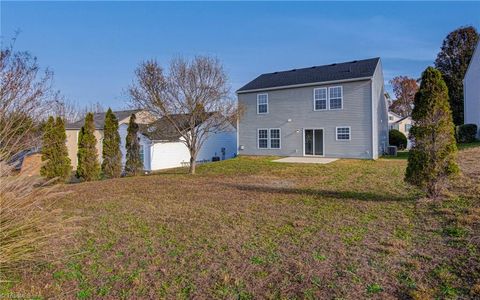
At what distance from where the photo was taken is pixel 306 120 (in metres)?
19.6

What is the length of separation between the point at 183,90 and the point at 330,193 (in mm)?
8367

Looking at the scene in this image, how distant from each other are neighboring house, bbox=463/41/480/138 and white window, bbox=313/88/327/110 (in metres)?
10.7

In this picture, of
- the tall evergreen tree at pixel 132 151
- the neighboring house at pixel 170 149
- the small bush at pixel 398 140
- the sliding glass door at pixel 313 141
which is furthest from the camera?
the small bush at pixel 398 140

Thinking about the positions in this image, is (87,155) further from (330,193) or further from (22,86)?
Result: (330,193)

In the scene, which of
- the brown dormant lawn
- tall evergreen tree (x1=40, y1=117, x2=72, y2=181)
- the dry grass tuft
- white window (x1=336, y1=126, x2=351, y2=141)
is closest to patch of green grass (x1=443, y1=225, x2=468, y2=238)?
the brown dormant lawn

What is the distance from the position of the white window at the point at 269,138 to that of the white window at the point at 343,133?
391cm

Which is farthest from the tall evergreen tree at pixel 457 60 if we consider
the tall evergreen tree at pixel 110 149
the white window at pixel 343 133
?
the tall evergreen tree at pixel 110 149

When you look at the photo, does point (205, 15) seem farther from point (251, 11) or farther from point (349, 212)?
point (349, 212)

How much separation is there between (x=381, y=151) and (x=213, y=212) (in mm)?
15998

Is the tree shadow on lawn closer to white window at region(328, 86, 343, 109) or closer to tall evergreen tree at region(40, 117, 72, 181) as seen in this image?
tall evergreen tree at region(40, 117, 72, 181)

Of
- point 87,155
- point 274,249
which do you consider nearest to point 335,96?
point 87,155

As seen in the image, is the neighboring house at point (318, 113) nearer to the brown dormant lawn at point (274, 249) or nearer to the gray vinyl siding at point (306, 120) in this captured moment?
the gray vinyl siding at point (306, 120)

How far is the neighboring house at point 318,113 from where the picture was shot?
1756 cm

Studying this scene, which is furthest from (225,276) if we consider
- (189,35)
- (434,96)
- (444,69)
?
(444,69)
